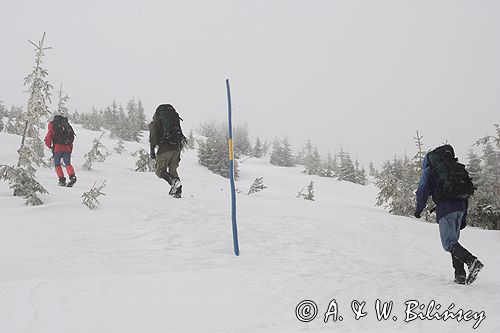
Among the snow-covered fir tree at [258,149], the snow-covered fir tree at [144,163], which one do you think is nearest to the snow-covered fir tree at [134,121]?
the snow-covered fir tree at [144,163]

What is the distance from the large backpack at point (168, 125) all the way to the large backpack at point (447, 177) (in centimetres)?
533

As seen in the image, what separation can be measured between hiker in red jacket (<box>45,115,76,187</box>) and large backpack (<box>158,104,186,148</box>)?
11.4 feet

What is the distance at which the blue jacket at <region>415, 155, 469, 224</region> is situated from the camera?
14.6 feet

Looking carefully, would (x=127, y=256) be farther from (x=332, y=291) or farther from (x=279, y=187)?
(x=279, y=187)

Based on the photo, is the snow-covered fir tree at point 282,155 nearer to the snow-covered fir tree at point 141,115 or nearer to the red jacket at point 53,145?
the snow-covered fir tree at point 141,115

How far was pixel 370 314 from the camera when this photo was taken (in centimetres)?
303

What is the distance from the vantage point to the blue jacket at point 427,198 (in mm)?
4445

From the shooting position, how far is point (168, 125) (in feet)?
25.9

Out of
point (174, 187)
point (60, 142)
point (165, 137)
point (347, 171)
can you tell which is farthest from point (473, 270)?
point (347, 171)

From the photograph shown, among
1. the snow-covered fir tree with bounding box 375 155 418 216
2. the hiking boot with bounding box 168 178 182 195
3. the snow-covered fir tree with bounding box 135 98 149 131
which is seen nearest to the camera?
the hiking boot with bounding box 168 178 182 195

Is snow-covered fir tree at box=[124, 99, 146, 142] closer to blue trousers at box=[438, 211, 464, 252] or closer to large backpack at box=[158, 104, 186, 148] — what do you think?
large backpack at box=[158, 104, 186, 148]

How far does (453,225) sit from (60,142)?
950 centimetres

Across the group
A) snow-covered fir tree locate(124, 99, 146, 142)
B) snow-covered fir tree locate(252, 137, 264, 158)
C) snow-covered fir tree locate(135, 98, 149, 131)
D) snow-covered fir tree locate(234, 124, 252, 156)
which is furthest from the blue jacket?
snow-covered fir tree locate(252, 137, 264, 158)

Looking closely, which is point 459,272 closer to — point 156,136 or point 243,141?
point 156,136
